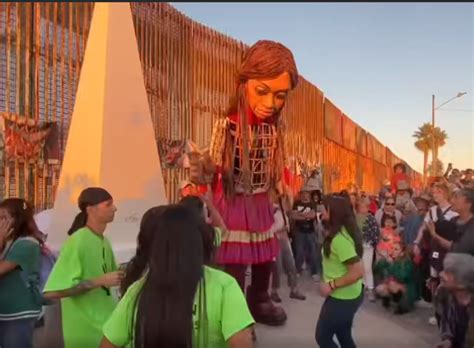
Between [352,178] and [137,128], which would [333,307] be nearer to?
[137,128]

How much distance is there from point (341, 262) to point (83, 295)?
181 cm

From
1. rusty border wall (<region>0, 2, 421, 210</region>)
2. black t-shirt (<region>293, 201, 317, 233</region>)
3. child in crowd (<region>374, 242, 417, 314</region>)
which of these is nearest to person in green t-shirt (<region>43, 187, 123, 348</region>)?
rusty border wall (<region>0, 2, 421, 210</region>)

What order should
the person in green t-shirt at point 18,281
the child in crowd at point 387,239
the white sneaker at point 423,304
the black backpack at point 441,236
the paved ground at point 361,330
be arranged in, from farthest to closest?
the child in crowd at point 387,239 < the white sneaker at point 423,304 < the black backpack at point 441,236 < the paved ground at point 361,330 < the person in green t-shirt at point 18,281

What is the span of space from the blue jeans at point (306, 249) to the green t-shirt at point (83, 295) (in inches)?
233

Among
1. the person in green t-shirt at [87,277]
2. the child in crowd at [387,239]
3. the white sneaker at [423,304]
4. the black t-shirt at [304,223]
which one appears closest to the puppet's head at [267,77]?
the person in green t-shirt at [87,277]

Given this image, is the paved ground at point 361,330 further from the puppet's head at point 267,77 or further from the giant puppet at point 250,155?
the puppet's head at point 267,77

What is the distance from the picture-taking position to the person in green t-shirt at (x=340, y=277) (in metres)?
3.98

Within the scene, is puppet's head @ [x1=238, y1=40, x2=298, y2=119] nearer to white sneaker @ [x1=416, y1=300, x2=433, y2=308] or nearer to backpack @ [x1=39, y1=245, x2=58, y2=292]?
backpack @ [x1=39, y1=245, x2=58, y2=292]

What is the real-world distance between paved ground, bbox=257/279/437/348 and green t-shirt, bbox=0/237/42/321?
1.87 meters

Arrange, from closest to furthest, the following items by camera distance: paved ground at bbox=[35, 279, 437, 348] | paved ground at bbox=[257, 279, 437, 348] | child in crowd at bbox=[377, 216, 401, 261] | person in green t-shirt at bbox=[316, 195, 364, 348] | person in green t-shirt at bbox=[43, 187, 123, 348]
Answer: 1. person in green t-shirt at bbox=[43, 187, 123, 348]
2. person in green t-shirt at bbox=[316, 195, 364, 348]
3. paved ground at bbox=[35, 279, 437, 348]
4. paved ground at bbox=[257, 279, 437, 348]
5. child in crowd at bbox=[377, 216, 401, 261]

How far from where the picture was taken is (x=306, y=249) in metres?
8.99

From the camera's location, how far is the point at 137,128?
191 inches

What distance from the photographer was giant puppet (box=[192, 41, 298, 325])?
14.2 ft

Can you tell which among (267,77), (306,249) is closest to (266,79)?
(267,77)
